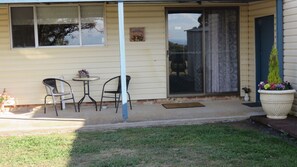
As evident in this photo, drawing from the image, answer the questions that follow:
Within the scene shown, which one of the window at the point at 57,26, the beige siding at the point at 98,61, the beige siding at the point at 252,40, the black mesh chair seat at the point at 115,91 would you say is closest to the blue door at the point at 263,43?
the beige siding at the point at 252,40

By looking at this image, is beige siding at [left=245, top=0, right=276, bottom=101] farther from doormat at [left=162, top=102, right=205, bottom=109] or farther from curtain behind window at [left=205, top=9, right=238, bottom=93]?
doormat at [left=162, top=102, right=205, bottom=109]

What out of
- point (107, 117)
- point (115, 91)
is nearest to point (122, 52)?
point (107, 117)

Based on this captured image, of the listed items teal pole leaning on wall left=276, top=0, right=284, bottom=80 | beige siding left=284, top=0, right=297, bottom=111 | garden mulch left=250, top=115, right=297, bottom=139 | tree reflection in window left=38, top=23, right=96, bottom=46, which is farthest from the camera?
tree reflection in window left=38, top=23, right=96, bottom=46

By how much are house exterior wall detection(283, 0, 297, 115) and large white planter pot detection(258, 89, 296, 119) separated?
394 millimetres

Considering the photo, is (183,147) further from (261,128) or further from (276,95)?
(276,95)

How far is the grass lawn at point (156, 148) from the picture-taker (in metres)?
4.73

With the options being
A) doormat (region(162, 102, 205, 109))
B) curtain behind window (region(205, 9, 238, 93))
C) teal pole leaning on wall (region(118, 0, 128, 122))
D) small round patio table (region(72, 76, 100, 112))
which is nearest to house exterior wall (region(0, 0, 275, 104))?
small round patio table (region(72, 76, 100, 112))

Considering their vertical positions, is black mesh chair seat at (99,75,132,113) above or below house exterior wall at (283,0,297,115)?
below

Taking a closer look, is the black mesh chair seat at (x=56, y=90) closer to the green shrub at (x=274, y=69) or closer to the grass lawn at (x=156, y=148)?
the grass lawn at (x=156, y=148)

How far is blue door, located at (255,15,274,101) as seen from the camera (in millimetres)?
7934

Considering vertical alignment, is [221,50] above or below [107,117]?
above

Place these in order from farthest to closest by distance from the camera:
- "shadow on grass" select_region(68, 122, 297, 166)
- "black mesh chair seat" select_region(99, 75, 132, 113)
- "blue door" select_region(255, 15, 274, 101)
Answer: "black mesh chair seat" select_region(99, 75, 132, 113) → "blue door" select_region(255, 15, 274, 101) → "shadow on grass" select_region(68, 122, 297, 166)

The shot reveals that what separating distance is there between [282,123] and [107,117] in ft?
9.82

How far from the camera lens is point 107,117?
720 cm
